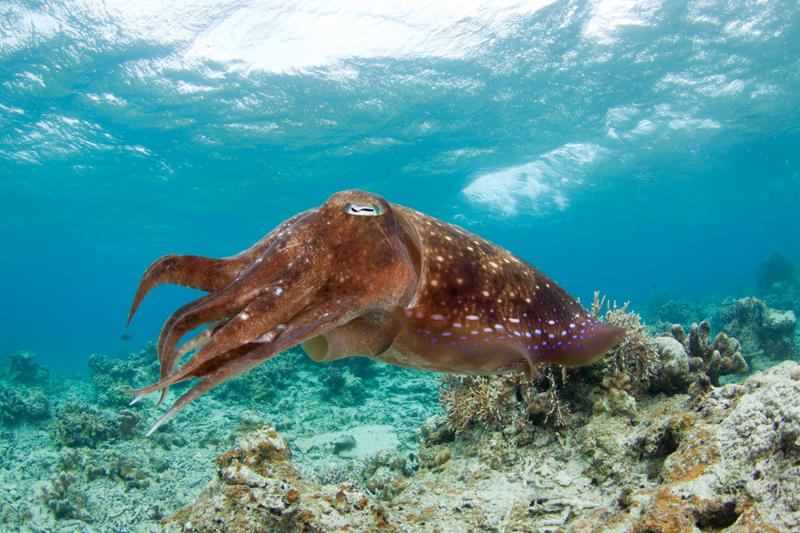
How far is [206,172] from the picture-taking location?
2533 centimetres

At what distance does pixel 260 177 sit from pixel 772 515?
92.6ft

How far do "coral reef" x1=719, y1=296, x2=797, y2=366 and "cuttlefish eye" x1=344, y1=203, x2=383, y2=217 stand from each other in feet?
40.3

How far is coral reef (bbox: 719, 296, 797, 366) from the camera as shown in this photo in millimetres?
10672

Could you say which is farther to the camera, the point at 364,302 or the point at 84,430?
the point at 84,430

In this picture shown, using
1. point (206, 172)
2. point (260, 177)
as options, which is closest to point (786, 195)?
point (260, 177)

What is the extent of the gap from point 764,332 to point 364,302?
1383cm

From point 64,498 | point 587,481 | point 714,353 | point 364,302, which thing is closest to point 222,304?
point 364,302

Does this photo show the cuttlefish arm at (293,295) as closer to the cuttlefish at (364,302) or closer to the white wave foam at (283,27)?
the cuttlefish at (364,302)

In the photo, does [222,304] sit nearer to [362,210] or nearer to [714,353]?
[362,210]

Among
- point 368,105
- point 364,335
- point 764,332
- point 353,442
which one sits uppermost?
point 368,105

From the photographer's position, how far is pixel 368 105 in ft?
63.6

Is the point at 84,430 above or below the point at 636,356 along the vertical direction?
above

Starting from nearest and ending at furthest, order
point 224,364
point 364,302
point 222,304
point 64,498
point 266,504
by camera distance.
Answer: point 224,364 → point 222,304 → point 364,302 → point 266,504 → point 64,498

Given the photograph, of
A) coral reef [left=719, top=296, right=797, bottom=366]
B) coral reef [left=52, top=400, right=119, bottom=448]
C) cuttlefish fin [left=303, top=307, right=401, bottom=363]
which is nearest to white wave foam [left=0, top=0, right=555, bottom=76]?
coral reef [left=719, top=296, right=797, bottom=366]
